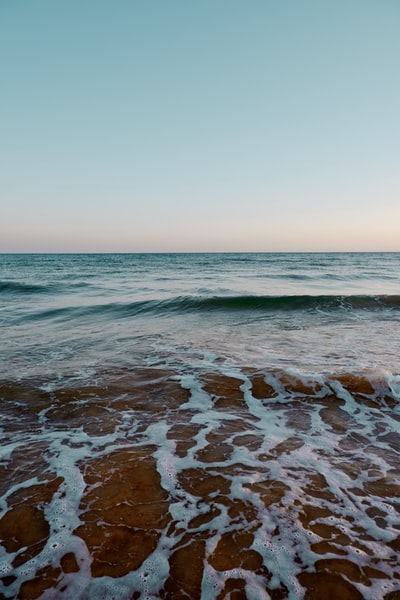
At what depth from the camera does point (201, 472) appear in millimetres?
3246

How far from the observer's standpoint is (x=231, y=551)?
233cm

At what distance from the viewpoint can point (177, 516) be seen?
268 centimetres

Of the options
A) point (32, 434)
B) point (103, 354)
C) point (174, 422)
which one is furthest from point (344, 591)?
point (103, 354)

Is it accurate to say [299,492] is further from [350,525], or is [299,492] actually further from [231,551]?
[231,551]

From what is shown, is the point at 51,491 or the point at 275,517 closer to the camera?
the point at 275,517

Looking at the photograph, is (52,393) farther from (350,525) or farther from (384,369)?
(384,369)

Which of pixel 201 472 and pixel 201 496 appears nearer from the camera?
pixel 201 496

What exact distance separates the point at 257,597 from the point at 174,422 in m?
2.37

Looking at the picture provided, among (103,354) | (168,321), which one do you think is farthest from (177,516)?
(168,321)

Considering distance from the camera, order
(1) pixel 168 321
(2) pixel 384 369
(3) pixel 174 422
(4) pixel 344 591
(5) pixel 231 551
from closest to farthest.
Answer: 1. (4) pixel 344 591
2. (5) pixel 231 551
3. (3) pixel 174 422
4. (2) pixel 384 369
5. (1) pixel 168 321

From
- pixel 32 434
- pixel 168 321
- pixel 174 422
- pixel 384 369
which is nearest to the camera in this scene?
pixel 32 434

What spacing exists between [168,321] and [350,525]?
354 inches

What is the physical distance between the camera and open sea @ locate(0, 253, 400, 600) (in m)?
2.18

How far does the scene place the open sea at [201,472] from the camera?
2182 millimetres
